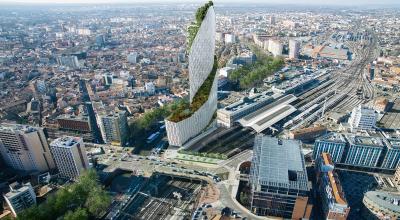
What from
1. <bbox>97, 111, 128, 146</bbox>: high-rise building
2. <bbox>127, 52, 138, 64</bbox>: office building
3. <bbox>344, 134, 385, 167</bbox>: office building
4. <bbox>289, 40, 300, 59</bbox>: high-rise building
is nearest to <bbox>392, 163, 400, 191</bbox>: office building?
<bbox>344, 134, 385, 167</bbox>: office building

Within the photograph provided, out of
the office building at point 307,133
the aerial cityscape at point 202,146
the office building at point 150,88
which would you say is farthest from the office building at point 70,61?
the office building at point 307,133

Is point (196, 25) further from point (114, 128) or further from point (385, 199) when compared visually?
point (385, 199)

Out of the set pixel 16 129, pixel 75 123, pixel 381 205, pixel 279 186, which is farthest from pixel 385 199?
pixel 16 129

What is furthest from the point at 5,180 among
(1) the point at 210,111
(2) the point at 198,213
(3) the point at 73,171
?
(1) the point at 210,111

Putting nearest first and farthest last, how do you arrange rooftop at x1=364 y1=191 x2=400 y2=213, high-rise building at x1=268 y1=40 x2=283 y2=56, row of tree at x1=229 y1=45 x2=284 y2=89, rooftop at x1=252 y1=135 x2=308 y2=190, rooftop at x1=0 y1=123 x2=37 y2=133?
1. rooftop at x1=252 y1=135 x2=308 y2=190
2. rooftop at x1=364 y1=191 x2=400 y2=213
3. rooftop at x1=0 y1=123 x2=37 y2=133
4. row of tree at x1=229 y1=45 x2=284 y2=89
5. high-rise building at x1=268 y1=40 x2=283 y2=56

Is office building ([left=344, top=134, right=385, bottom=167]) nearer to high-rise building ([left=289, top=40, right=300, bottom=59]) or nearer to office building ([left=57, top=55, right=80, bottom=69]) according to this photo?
high-rise building ([left=289, top=40, right=300, bottom=59])

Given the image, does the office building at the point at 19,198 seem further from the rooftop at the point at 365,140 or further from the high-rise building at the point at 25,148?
the rooftop at the point at 365,140
